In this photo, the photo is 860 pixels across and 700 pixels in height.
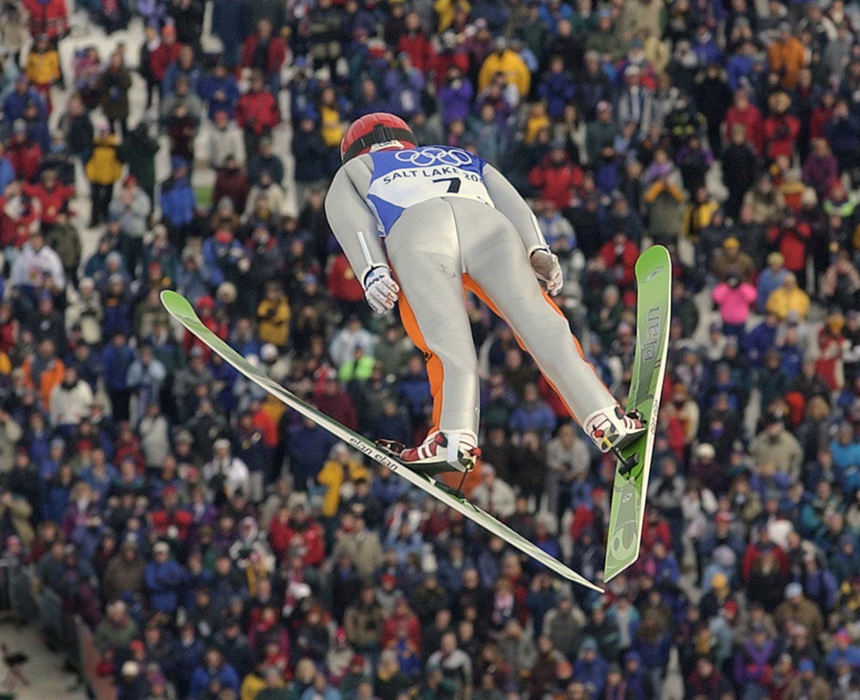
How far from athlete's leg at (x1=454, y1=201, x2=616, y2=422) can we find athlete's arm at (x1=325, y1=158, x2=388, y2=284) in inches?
16.7

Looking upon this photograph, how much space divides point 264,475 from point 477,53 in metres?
5.17

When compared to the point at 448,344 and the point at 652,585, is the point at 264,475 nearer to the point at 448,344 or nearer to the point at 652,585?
the point at 652,585

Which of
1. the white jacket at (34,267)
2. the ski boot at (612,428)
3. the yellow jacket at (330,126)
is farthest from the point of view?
the yellow jacket at (330,126)

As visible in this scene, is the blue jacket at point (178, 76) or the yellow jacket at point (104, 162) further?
the blue jacket at point (178, 76)

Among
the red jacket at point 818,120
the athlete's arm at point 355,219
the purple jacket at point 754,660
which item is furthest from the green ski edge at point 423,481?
the red jacket at point 818,120

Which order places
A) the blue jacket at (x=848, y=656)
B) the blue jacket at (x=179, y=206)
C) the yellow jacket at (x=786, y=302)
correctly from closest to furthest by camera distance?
1. the blue jacket at (x=848, y=656)
2. the yellow jacket at (x=786, y=302)
3. the blue jacket at (x=179, y=206)

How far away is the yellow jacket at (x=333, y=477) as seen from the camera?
17453 millimetres

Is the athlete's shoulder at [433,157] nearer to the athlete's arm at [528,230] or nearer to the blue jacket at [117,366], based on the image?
the athlete's arm at [528,230]

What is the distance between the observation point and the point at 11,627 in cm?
1812

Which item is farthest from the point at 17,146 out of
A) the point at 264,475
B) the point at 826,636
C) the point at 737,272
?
the point at 826,636

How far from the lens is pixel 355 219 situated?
35.5 ft

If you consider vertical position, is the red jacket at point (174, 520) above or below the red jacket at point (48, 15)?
below

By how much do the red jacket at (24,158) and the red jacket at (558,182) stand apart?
14.8ft

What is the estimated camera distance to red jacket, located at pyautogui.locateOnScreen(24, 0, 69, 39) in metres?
22.1
